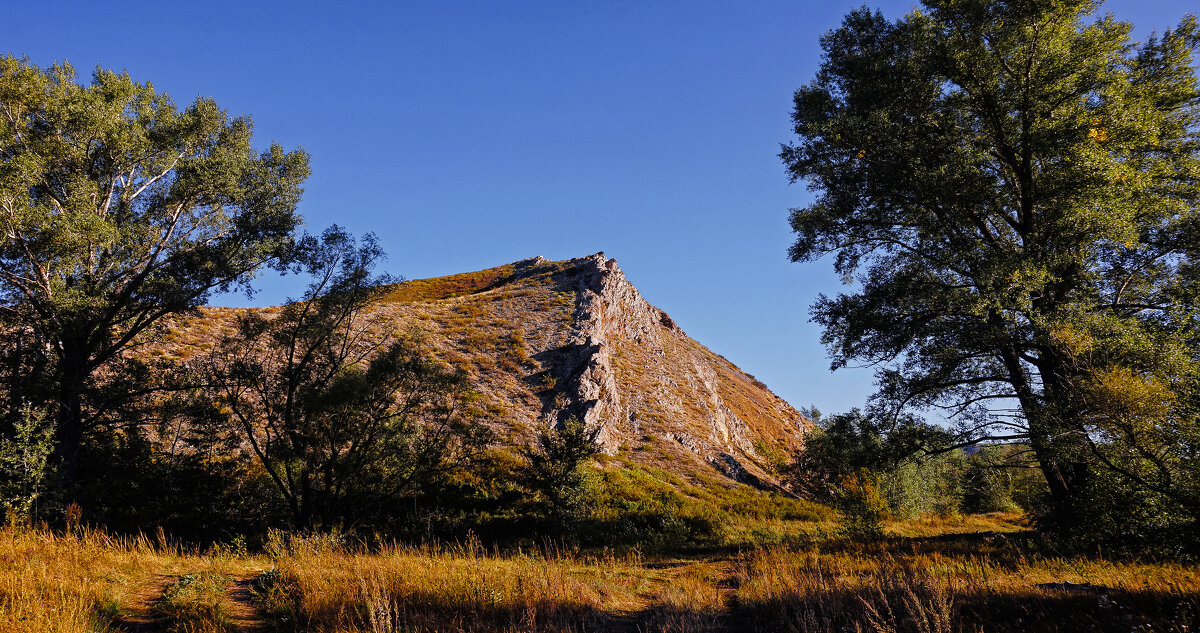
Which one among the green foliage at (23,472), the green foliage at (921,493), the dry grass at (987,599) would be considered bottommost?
the green foliage at (921,493)

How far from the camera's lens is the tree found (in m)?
15.9

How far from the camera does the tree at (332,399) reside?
15.9 m

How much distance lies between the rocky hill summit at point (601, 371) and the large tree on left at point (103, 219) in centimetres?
1577

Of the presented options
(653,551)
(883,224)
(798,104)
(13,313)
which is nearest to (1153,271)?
(883,224)

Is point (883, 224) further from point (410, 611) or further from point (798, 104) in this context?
point (410, 611)

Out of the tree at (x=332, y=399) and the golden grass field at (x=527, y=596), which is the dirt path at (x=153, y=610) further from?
the tree at (x=332, y=399)

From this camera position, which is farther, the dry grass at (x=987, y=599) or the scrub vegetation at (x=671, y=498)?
the scrub vegetation at (x=671, y=498)

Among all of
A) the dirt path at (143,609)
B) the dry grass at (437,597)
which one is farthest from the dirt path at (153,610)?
the dry grass at (437,597)

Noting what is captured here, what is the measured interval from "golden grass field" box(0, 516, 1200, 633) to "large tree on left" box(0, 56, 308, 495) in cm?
827

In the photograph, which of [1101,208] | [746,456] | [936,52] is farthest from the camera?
[746,456]

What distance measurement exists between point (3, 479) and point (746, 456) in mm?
37907

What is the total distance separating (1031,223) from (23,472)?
28019mm

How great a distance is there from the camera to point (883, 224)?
14781 mm

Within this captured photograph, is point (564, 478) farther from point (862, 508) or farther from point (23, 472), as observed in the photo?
point (23, 472)
